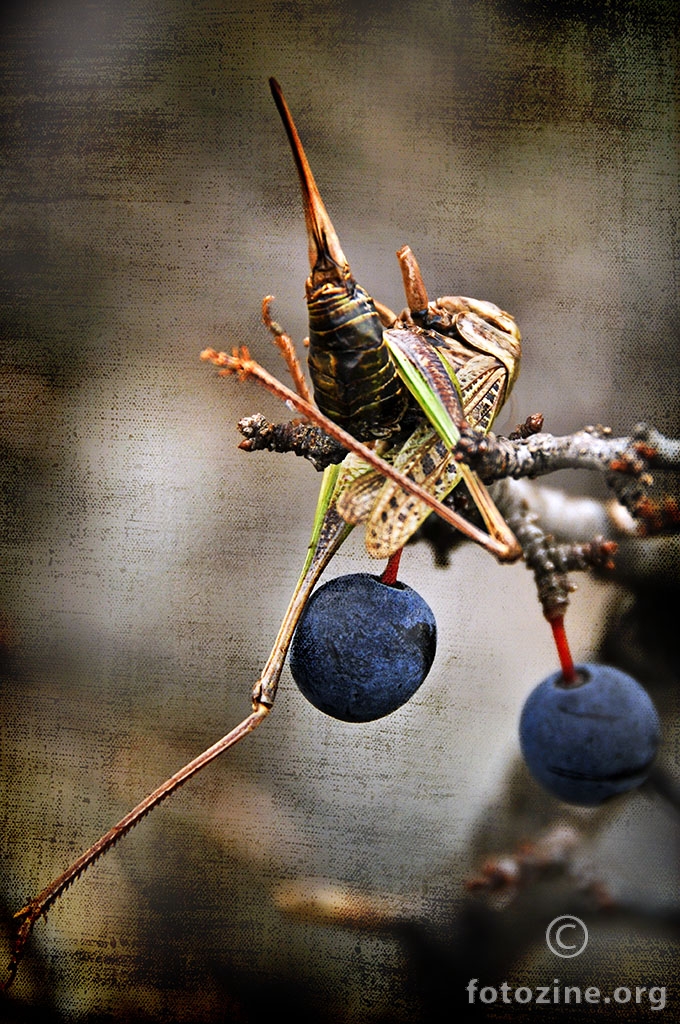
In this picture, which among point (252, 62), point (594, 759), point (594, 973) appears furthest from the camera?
point (252, 62)

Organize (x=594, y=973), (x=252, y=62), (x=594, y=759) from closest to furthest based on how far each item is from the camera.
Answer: (x=594, y=759), (x=594, y=973), (x=252, y=62)

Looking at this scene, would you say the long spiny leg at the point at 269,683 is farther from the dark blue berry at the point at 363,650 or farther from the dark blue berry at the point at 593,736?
the dark blue berry at the point at 593,736

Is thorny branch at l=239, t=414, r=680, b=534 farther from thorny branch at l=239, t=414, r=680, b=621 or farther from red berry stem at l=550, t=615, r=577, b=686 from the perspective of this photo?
red berry stem at l=550, t=615, r=577, b=686

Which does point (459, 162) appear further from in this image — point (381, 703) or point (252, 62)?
point (381, 703)

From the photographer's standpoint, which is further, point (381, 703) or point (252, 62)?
point (252, 62)

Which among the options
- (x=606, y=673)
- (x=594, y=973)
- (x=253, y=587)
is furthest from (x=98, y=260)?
(x=594, y=973)

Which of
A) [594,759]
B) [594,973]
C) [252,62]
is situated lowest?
[594,973]

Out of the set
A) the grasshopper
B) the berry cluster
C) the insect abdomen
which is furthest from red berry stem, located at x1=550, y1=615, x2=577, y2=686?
the insect abdomen
